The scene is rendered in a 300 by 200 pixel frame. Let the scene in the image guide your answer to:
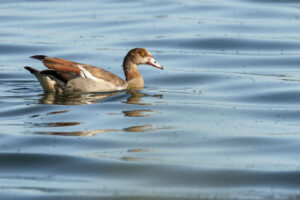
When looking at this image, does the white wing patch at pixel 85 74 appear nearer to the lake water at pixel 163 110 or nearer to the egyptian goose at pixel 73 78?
the egyptian goose at pixel 73 78

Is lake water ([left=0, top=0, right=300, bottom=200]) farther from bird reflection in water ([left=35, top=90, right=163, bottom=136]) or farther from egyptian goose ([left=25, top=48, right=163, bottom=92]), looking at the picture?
egyptian goose ([left=25, top=48, right=163, bottom=92])

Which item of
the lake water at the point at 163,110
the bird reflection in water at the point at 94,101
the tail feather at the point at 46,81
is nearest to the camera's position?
the lake water at the point at 163,110

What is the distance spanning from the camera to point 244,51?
60.4 ft

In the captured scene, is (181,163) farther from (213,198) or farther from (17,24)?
(17,24)

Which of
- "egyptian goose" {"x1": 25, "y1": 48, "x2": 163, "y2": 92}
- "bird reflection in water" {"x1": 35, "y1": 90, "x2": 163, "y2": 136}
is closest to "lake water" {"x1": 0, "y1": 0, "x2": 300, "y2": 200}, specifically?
"bird reflection in water" {"x1": 35, "y1": 90, "x2": 163, "y2": 136}

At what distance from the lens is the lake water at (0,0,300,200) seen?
28.3ft

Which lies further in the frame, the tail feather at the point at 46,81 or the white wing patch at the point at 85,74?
the white wing patch at the point at 85,74

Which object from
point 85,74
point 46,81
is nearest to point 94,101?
point 85,74

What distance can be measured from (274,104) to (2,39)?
938 cm

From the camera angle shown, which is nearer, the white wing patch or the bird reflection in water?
the bird reflection in water

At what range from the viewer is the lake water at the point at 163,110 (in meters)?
8.62

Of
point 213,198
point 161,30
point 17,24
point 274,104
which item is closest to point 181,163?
point 213,198

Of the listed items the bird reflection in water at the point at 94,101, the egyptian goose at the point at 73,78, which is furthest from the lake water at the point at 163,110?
the egyptian goose at the point at 73,78

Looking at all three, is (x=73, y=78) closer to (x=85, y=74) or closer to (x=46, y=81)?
(x=85, y=74)
